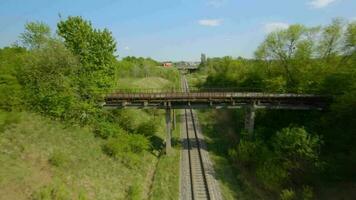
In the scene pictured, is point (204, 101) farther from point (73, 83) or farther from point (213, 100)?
point (73, 83)

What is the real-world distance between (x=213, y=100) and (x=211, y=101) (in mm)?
297

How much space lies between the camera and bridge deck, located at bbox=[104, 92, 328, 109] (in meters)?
33.7

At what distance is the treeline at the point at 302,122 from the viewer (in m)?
24.9

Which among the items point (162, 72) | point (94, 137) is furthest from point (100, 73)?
point (162, 72)

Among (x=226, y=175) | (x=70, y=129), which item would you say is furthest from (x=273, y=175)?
(x=70, y=129)

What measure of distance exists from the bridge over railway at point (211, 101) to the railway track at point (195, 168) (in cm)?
352

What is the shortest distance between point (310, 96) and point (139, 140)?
20.0 meters

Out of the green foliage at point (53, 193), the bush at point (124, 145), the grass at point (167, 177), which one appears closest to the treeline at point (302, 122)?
the grass at point (167, 177)

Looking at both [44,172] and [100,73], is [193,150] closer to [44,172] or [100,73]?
[100,73]

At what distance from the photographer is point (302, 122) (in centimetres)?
3462

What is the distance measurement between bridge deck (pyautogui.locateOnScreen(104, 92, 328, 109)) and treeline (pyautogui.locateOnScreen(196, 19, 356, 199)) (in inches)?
71.7

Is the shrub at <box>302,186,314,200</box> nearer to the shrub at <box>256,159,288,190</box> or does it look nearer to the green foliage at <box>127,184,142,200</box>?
the shrub at <box>256,159,288,190</box>

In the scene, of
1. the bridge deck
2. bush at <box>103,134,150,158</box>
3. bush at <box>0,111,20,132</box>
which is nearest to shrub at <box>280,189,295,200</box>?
the bridge deck

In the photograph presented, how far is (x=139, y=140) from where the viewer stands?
103 feet
